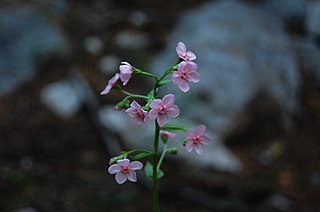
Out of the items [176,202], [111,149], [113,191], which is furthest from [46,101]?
[176,202]

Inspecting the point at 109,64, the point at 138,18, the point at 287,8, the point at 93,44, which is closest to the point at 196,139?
the point at 109,64

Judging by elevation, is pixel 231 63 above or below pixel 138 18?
below

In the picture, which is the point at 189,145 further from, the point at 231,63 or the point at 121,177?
the point at 231,63

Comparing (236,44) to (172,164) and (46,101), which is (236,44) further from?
(46,101)

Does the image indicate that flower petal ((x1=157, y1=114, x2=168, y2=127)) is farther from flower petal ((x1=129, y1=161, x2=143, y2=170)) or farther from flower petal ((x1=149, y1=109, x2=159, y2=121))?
flower petal ((x1=129, y1=161, x2=143, y2=170))

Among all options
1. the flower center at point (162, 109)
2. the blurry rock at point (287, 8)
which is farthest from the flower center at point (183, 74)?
the blurry rock at point (287, 8)

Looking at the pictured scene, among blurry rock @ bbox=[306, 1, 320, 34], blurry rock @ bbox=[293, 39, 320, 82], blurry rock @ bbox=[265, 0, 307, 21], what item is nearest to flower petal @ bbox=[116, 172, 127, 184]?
blurry rock @ bbox=[293, 39, 320, 82]
